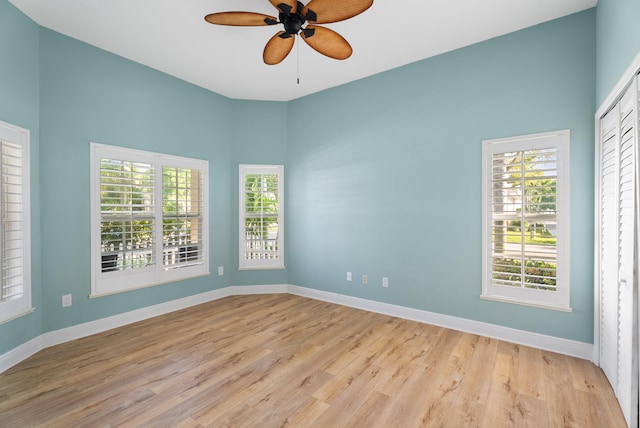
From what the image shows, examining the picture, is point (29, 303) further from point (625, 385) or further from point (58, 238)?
point (625, 385)

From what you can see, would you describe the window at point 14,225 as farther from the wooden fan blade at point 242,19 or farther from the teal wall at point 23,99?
the wooden fan blade at point 242,19

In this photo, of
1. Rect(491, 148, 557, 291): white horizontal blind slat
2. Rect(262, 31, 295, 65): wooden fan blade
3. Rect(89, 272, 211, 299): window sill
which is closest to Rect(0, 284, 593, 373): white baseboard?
Rect(89, 272, 211, 299): window sill

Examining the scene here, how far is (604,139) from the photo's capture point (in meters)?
2.49

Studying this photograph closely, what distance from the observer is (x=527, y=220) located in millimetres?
2951

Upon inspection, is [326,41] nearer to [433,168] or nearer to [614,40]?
[433,168]

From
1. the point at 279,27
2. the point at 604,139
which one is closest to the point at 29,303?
the point at 279,27

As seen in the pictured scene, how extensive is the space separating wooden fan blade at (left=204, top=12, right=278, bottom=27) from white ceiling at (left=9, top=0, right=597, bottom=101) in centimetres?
47

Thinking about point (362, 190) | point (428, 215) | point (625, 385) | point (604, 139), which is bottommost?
point (625, 385)

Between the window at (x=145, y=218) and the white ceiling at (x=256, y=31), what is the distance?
3.78 feet

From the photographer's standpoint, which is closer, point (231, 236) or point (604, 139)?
point (604, 139)

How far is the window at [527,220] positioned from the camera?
2.81 meters

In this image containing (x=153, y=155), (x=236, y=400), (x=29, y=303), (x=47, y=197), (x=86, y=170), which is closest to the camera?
(x=236, y=400)

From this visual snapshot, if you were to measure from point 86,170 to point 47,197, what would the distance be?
443mm

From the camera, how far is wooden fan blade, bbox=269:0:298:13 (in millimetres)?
2086
